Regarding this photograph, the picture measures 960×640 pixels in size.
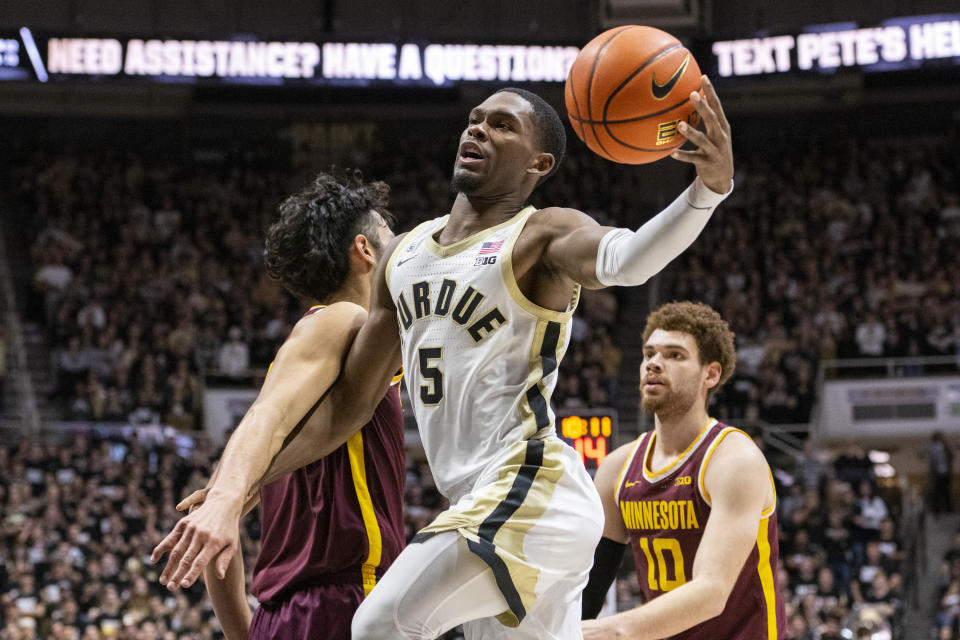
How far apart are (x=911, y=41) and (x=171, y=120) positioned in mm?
14116

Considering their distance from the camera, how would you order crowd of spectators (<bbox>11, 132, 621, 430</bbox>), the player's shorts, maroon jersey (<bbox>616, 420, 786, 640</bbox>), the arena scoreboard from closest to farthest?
1. the player's shorts
2. maroon jersey (<bbox>616, 420, 786, 640</bbox>)
3. the arena scoreboard
4. crowd of spectators (<bbox>11, 132, 621, 430</bbox>)

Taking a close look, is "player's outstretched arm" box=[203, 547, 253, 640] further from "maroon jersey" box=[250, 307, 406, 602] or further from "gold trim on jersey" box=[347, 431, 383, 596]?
"gold trim on jersey" box=[347, 431, 383, 596]

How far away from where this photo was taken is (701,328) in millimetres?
4879

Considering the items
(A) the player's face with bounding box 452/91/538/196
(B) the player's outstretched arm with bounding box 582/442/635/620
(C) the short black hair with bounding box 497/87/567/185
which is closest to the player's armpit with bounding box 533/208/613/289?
(A) the player's face with bounding box 452/91/538/196

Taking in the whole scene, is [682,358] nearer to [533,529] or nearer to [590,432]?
[533,529]

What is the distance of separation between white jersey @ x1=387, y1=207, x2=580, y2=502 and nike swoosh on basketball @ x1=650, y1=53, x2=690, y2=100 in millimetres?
509

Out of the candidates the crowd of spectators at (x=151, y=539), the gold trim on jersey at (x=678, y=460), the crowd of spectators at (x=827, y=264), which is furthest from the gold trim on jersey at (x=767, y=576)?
the crowd of spectators at (x=827, y=264)

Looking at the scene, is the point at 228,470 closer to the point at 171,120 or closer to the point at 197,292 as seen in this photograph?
the point at 197,292

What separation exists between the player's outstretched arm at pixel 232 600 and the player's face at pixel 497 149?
1411 millimetres

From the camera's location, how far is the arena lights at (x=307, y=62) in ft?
62.8

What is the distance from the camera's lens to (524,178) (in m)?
3.61

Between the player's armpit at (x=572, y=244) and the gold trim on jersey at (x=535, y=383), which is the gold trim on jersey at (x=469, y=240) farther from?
the gold trim on jersey at (x=535, y=383)

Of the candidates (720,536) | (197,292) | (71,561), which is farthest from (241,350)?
(720,536)

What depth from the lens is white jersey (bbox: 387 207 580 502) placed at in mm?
3375
